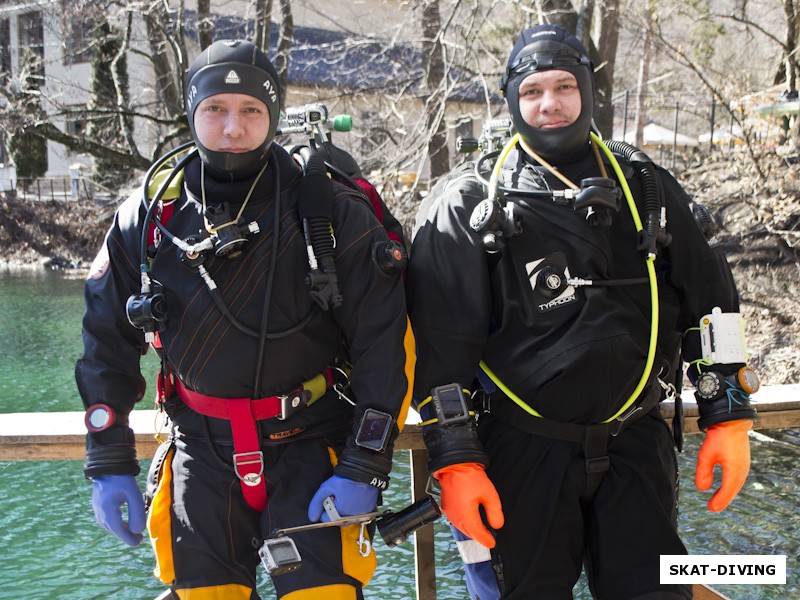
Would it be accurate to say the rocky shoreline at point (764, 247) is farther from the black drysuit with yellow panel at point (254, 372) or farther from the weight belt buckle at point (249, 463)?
the weight belt buckle at point (249, 463)

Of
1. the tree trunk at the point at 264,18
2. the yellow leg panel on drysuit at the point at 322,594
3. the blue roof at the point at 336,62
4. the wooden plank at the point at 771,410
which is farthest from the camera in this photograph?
the blue roof at the point at 336,62

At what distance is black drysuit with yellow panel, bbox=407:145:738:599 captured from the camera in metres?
2.21

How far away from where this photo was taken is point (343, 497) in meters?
2.11

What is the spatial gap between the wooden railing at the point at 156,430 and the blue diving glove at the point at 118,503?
0.26 metres

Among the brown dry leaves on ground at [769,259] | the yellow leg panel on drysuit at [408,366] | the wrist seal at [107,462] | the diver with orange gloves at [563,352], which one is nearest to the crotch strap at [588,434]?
the diver with orange gloves at [563,352]

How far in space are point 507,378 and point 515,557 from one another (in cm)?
47

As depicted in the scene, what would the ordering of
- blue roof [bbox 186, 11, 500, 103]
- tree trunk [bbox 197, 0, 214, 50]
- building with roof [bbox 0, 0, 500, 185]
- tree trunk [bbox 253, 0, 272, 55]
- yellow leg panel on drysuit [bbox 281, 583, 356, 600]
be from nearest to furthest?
yellow leg panel on drysuit [bbox 281, 583, 356, 600]
building with roof [bbox 0, 0, 500, 185]
tree trunk [bbox 253, 0, 272, 55]
tree trunk [bbox 197, 0, 214, 50]
blue roof [bbox 186, 11, 500, 103]

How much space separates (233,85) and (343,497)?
1.11m

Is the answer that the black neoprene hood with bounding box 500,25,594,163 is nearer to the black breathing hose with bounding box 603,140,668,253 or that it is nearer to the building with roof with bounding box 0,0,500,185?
the black breathing hose with bounding box 603,140,668,253

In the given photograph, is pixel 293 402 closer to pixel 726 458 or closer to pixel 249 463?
pixel 249 463

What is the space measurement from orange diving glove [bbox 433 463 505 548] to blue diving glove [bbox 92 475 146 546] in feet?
2.67

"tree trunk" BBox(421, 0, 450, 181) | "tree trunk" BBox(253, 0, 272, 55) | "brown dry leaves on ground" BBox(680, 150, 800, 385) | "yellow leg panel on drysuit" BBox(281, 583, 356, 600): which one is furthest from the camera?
"tree trunk" BBox(253, 0, 272, 55)

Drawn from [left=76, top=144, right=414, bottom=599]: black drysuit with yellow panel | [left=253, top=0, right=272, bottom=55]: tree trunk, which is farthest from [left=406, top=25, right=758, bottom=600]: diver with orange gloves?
[left=253, top=0, right=272, bottom=55]: tree trunk

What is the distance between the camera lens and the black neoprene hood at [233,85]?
7.38 ft
